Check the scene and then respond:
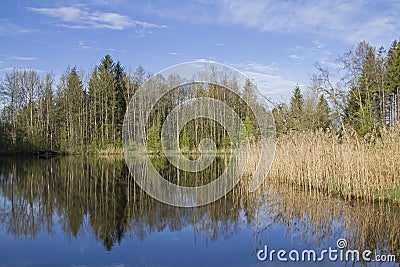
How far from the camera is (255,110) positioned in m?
15.7

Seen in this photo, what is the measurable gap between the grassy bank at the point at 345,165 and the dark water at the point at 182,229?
0.56 metres

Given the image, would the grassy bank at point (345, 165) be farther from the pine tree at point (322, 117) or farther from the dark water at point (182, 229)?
the pine tree at point (322, 117)

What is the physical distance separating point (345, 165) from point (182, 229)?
451cm

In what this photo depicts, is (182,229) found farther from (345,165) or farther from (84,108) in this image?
(84,108)

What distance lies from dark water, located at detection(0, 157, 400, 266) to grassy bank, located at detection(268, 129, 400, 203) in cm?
56

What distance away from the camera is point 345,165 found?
8.85 meters

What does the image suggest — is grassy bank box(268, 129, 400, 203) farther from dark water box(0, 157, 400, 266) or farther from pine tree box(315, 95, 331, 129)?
pine tree box(315, 95, 331, 129)

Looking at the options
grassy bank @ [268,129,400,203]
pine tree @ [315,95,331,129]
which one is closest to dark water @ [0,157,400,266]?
grassy bank @ [268,129,400,203]

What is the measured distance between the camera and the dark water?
210 inches

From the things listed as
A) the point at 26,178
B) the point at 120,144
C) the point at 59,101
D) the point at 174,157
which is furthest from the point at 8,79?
the point at 26,178

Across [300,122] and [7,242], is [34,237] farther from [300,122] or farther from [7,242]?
[300,122]

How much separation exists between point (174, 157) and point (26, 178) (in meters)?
13.5

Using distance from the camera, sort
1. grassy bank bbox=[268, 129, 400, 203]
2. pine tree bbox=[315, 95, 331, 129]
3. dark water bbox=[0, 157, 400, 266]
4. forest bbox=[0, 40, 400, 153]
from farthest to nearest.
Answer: forest bbox=[0, 40, 400, 153]
pine tree bbox=[315, 95, 331, 129]
grassy bank bbox=[268, 129, 400, 203]
dark water bbox=[0, 157, 400, 266]

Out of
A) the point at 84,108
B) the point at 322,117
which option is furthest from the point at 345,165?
the point at 84,108
